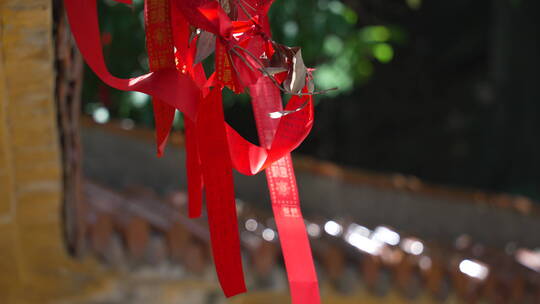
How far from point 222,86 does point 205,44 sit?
2.1 inches

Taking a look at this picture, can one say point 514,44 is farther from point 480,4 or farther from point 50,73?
point 50,73

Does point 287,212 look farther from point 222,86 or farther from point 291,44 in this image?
point 291,44

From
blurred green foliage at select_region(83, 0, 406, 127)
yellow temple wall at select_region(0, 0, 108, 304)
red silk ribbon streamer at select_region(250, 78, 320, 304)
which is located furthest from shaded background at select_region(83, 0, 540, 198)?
red silk ribbon streamer at select_region(250, 78, 320, 304)

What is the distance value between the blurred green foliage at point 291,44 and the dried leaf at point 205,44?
1597 millimetres

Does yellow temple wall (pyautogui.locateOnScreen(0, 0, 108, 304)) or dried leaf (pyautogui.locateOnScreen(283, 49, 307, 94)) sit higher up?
dried leaf (pyautogui.locateOnScreen(283, 49, 307, 94))

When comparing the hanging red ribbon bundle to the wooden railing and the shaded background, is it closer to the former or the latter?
the wooden railing

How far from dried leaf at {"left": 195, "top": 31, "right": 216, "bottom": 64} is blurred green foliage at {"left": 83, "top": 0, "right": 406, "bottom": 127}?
1597mm

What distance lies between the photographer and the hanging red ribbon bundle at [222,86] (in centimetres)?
79

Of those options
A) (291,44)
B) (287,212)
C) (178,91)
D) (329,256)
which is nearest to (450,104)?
(291,44)

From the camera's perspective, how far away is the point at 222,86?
0.83 m

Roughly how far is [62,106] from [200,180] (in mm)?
407

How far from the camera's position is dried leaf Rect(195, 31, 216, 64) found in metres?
0.80

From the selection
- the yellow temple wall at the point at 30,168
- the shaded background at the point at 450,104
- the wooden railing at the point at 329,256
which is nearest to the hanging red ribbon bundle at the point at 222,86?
the yellow temple wall at the point at 30,168

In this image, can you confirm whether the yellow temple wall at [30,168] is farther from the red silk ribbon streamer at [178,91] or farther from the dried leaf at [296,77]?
the dried leaf at [296,77]
